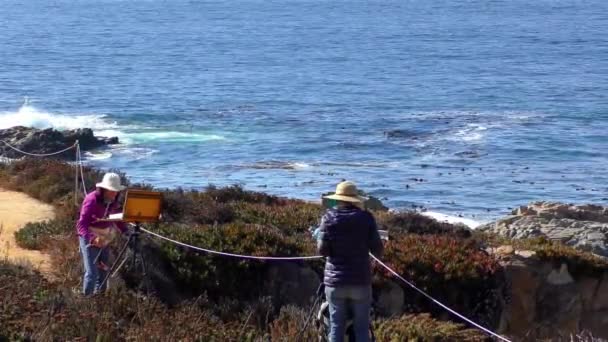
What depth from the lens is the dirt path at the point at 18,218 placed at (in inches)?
584

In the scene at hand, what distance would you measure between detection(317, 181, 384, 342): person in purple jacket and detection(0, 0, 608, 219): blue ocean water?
27230mm

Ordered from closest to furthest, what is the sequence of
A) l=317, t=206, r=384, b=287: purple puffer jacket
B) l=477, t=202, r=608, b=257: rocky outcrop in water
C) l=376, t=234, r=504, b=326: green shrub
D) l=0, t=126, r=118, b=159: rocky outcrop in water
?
l=317, t=206, r=384, b=287: purple puffer jacket, l=376, t=234, r=504, b=326: green shrub, l=477, t=202, r=608, b=257: rocky outcrop in water, l=0, t=126, r=118, b=159: rocky outcrop in water

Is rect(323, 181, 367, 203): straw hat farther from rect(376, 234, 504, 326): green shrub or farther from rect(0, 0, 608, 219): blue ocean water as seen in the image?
rect(0, 0, 608, 219): blue ocean water

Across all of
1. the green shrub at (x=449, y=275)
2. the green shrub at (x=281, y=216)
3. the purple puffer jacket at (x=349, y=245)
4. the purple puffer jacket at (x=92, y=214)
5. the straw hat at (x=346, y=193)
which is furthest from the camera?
Result: the green shrub at (x=281, y=216)

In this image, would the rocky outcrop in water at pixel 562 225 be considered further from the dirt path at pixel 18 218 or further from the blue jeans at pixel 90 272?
the blue jeans at pixel 90 272

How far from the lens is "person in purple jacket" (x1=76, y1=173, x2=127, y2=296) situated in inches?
474

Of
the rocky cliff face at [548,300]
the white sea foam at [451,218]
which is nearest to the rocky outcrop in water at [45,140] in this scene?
A: the white sea foam at [451,218]

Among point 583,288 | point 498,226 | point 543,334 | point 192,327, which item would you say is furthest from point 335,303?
point 498,226

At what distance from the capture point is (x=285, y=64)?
8544 centimetres

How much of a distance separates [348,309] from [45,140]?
36.0 m

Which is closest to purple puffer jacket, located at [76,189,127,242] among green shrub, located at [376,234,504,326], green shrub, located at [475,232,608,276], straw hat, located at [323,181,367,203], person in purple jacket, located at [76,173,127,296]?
person in purple jacket, located at [76,173,127,296]

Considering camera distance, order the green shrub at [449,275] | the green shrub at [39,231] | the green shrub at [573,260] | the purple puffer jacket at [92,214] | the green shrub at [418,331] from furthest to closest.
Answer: the green shrub at [573,260]
the green shrub at [39,231]
the green shrub at [449,275]
the purple puffer jacket at [92,214]
the green shrub at [418,331]

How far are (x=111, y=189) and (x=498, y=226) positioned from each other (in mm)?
20013

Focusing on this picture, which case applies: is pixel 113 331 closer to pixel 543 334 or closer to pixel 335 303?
pixel 335 303
